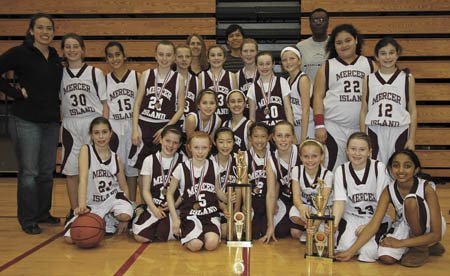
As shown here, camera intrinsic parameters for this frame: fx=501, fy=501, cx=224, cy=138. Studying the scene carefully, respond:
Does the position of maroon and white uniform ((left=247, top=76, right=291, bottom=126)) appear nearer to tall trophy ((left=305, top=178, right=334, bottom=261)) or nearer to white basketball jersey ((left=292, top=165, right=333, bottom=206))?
white basketball jersey ((left=292, top=165, right=333, bottom=206))

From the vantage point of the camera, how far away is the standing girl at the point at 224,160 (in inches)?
169

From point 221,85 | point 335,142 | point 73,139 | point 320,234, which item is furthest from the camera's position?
point 221,85

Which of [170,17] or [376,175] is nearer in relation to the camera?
[376,175]

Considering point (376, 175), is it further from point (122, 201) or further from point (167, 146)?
point (122, 201)

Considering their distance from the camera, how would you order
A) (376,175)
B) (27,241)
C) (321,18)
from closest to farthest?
(376,175), (27,241), (321,18)

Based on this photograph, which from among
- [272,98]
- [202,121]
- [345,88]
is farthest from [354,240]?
[202,121]

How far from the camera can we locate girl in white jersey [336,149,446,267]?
11.7 ft

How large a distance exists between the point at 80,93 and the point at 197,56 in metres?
1.34

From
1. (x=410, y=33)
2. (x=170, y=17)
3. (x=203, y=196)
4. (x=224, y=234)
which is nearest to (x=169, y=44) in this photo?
(x=203, y=196)

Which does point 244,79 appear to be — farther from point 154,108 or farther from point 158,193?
point 158,193

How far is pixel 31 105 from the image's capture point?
4406 millimetres

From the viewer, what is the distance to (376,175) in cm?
392

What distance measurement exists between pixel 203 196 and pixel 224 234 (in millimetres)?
401

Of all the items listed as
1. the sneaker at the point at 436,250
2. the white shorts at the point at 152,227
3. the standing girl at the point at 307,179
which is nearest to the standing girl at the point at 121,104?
the white shorts at the point at 152,227
